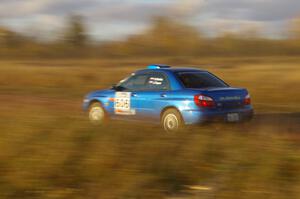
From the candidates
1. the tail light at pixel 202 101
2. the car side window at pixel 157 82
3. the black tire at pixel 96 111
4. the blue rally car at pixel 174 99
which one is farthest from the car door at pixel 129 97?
the tail light at pixel 202 101

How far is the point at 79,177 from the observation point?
688cm

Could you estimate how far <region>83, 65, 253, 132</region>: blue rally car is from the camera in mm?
11047

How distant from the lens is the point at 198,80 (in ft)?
38.8

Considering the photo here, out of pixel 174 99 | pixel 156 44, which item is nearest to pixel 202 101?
pixel 174 99

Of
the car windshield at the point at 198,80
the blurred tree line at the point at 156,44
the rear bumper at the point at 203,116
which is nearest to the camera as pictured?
the rear bumper at the point at 203,116

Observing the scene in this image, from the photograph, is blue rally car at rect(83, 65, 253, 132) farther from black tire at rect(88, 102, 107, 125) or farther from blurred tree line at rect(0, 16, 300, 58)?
blurred tree line at rect(0, 16, 300, 58)

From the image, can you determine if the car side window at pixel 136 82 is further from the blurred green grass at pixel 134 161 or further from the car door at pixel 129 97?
the blurred green grass at pixel 134 161

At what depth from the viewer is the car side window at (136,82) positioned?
1223 cm

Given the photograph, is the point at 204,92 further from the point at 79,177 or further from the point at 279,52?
the point at 279,52

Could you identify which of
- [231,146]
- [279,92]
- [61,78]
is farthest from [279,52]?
[231,146]

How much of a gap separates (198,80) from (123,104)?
170 cm

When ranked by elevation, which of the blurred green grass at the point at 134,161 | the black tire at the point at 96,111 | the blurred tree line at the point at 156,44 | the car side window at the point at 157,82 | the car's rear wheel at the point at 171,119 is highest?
the blurred tree line at the point at 156,44

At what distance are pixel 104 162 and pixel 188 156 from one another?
1.02 m

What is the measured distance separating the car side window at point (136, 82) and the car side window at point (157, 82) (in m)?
0.13
